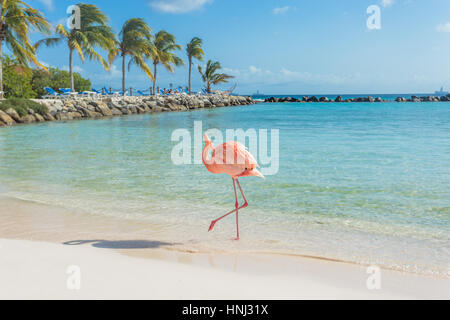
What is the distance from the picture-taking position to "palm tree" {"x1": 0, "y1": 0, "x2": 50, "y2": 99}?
80.0ft

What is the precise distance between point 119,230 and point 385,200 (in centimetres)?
411

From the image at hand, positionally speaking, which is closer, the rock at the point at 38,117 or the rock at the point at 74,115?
the rock at the point at 38,117

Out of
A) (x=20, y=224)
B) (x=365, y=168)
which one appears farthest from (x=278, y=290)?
(x=365, y=168)

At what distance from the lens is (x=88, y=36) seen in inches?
1324

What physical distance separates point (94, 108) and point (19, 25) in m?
8.65

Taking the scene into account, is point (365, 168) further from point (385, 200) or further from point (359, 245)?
point (359, 245)

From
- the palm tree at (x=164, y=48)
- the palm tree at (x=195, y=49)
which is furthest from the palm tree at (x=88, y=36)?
the palm tree at (x=195, y=49)

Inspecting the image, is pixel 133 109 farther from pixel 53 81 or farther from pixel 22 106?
pixel 22 106

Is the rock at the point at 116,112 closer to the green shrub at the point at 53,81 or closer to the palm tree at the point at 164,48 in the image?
the green shrub at the point at 53,81

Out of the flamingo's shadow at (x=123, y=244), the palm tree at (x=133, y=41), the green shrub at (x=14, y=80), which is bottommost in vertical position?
the flamingo's shadow at (x=123, y=244)

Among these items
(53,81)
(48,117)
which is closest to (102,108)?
(48,117)

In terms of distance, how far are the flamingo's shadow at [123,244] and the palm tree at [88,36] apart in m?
29.9

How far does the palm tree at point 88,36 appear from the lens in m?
31.4

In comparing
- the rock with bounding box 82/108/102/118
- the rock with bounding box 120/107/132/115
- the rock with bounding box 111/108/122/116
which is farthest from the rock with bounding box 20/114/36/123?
the rock with bounding box 120/107/132/115
